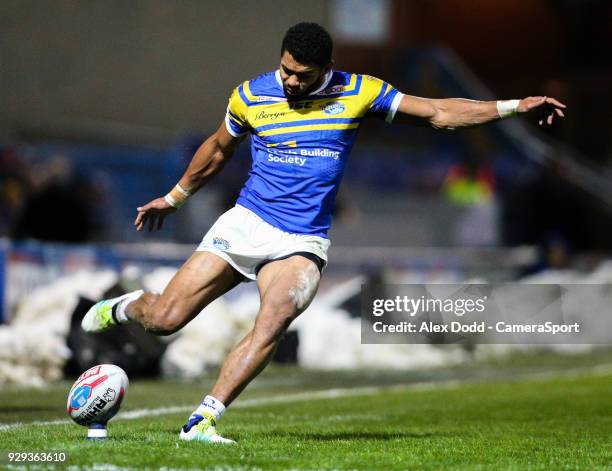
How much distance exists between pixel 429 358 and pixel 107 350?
6.80 metres

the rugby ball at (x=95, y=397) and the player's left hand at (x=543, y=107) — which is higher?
the player's left hand at (x=543, y=107)

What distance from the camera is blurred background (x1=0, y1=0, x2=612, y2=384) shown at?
16359mm

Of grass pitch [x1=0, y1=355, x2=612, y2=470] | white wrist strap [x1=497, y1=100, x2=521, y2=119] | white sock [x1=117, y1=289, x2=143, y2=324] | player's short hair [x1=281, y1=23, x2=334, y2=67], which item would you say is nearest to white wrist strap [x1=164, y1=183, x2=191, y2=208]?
white sock [x1=117, y1=289, x2=143, y2=324]

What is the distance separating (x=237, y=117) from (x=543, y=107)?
1.89m

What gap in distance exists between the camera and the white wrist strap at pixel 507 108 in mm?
7617

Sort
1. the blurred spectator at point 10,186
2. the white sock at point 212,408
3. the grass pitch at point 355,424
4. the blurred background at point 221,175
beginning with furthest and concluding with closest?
the blurred spectator at point 10,186
the blurred background at point 221,175
the white sock at point 212,408
the grass pitch at point 355,424

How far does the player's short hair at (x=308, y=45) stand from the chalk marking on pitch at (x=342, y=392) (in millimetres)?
2970

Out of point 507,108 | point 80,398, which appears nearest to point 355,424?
point 507,108

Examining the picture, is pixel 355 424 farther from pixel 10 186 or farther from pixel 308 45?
pixel 10 186

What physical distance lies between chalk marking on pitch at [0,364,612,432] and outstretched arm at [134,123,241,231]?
157 centimetres

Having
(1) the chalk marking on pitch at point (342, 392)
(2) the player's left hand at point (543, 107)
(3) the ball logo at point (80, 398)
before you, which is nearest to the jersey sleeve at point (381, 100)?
(2) the player's left hand at point (543, 107)

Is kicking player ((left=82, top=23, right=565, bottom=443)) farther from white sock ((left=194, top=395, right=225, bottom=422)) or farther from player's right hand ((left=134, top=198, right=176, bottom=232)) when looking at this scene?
player's right hand ((left=134, top=198, right=176, bottom=232))

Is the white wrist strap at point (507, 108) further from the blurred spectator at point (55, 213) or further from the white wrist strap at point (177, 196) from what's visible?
the blurred spectator at point (55, 213)

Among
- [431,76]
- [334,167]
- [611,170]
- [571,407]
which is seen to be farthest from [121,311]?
[611,170]
